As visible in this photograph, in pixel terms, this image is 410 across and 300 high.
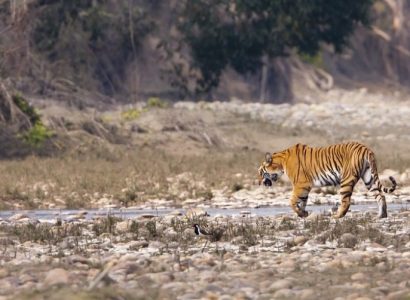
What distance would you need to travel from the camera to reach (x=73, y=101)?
36.2 metres

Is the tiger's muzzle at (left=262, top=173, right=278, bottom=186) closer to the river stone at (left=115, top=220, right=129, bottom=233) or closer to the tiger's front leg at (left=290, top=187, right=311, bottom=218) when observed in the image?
the tiger's front leg at (left=290, top=187, right=311, bottom=218)

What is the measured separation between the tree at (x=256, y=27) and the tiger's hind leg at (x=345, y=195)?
3167cm

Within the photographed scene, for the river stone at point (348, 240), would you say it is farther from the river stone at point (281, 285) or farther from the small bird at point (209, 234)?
the river stone at point (281, 285)

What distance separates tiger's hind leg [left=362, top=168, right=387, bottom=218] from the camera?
59.0 ft

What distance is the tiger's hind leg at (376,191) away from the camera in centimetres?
1798

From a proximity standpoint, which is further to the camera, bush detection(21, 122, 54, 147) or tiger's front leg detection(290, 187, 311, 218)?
bush detection(21, 122, 54, 147)

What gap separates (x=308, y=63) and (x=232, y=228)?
50156 millimetres

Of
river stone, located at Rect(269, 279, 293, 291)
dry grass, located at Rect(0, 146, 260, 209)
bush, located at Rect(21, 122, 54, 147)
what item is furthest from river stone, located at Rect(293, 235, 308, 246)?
bush, located at Rect(21, 122, 54, 147)

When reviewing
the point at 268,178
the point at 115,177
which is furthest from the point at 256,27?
the point at 268,178

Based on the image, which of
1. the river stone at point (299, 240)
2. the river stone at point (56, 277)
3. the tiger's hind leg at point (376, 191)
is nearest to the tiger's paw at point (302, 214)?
the tiger's hind leg at point (376, 191)

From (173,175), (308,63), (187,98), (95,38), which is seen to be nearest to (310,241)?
(173,175)

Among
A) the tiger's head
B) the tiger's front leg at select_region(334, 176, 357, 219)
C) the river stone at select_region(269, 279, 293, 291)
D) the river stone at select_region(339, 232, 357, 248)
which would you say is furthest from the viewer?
the tiger's head

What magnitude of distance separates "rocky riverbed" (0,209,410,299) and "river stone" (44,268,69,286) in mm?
11

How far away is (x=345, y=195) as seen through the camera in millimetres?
18219
